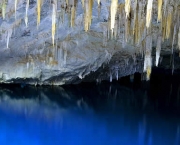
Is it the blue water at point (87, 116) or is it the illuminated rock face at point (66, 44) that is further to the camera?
the illuminated rock face at point (66, 44)

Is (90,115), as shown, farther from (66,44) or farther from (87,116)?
(66,44)

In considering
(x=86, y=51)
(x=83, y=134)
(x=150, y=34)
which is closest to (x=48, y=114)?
(x=83, y=134)

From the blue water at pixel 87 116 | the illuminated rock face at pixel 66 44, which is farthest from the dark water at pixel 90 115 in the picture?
the illuminated rock face at pixel 66 44

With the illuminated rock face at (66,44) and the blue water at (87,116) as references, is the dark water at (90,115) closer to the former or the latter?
the blue water at (87,116)

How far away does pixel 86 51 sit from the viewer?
23.3 feet

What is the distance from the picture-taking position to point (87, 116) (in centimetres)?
582

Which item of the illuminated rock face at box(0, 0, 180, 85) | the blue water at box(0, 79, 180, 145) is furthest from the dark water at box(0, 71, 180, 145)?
the illuminated rock face at box(0, 0, 180, 85)

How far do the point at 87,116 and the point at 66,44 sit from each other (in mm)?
1772

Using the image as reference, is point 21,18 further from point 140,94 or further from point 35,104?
point 140,94

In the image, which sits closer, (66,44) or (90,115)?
(90,115)

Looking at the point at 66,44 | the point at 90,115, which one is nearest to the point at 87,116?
the point at 90,115

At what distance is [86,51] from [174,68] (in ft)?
15.0

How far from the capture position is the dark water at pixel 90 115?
184 inches

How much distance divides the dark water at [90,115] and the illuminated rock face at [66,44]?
51cm
